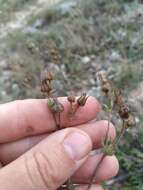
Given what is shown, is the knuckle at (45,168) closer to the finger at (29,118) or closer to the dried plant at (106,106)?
the dried plant at (106,106)

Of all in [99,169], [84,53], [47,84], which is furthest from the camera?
[84,53]

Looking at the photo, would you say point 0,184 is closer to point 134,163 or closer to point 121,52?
point 134,163

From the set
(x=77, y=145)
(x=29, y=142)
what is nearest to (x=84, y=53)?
(x=29, y=142)

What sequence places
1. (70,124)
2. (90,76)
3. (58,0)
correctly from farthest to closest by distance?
(58,0) < (90,76) < (70,124)

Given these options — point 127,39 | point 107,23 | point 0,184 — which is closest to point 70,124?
point 0,184

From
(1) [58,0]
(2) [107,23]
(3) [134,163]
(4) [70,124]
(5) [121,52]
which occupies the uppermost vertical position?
(1) [58,0]

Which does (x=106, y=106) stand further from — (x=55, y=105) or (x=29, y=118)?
(x=29, y=118)

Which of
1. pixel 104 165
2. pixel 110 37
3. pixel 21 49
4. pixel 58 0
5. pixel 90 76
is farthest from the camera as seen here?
pixel 58 0

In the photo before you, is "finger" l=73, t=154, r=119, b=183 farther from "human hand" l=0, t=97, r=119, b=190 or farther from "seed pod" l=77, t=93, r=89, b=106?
"seed pod" l=77, t=93, r=89, b=106
